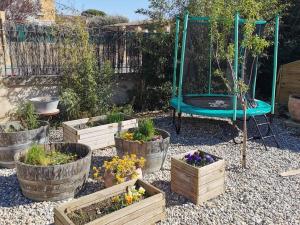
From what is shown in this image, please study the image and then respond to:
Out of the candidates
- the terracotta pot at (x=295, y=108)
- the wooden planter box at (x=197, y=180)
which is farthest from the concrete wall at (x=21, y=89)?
the terracotta pot at (x=295, y=108)

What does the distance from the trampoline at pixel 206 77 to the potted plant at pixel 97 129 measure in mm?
1178

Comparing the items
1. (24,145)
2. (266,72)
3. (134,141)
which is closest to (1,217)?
(24,145)

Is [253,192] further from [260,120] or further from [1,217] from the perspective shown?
[260,120]

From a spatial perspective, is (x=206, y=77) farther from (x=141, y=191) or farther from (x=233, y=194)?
(x=141, y=191)

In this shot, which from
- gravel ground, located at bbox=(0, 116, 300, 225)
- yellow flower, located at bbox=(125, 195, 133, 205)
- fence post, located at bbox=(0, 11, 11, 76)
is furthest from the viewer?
fence post, located at bbox=(0, 11, 11, 76)

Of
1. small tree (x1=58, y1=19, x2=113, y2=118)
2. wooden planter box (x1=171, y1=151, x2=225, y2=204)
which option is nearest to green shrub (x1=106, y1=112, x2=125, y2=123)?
small tree (x1=58, y1=19, x2=113, y2=118)

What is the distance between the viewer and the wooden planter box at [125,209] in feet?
8.73

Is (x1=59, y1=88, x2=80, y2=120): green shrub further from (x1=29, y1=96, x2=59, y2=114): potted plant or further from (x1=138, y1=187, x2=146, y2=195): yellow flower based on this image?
(x1=138, y1=187, x2=146, y2=195): yellow flower

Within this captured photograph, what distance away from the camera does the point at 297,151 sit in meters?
5.16

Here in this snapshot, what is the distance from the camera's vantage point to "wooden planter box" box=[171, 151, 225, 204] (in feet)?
11.1

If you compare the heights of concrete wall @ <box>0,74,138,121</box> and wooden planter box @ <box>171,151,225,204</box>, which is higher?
concrete wall @ <box>0,74,138,121</box>

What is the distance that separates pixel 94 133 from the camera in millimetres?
4855

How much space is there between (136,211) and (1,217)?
139 cm

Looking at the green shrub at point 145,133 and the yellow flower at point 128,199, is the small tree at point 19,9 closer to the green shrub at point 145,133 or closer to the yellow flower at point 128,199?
the green shrub at point 145,133
